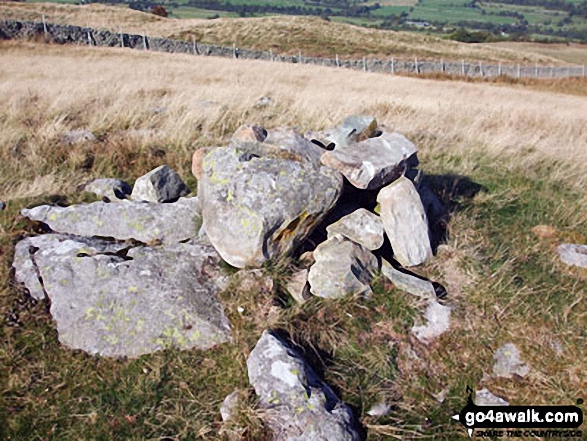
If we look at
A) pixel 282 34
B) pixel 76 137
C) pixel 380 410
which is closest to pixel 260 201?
pixel 380 410

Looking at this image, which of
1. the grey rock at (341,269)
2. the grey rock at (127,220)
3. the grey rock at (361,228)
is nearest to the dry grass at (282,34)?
the grey rock at (127,220)

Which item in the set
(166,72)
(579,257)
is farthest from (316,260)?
(166,72)

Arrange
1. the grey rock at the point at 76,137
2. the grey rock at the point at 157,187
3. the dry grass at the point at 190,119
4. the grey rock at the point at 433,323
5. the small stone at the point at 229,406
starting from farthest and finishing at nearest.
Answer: the grey rock at the point at 76,137
the dry grass at the point at 190,119
the grey rock at the point at 157,187
the grey rock at the point at 433,323
the small stone at the point at 229,406

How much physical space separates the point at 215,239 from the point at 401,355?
7.96ft

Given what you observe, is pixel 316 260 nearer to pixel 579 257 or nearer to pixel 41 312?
pixel 41 312

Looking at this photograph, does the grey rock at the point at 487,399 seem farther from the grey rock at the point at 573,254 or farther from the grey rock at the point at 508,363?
the grey rock at the point at 573,254

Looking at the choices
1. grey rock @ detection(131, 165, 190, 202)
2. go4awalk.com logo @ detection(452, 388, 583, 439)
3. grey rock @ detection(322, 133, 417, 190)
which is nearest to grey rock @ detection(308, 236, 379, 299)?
grey rock @ detection(322, 133, 417, 190)

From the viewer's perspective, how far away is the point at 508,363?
4.84 meters

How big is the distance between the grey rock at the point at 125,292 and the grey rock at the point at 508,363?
280 centimetres

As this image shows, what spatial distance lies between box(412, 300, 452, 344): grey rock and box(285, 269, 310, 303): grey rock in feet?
4.09

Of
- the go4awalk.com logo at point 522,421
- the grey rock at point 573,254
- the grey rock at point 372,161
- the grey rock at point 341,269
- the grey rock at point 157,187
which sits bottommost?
the go4awalk.com logo at point 522,421

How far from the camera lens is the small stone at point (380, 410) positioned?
14.0ft

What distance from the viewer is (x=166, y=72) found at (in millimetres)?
19594

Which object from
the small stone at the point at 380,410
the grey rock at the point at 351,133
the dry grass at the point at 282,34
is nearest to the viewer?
the small stone at the point at 380,410
